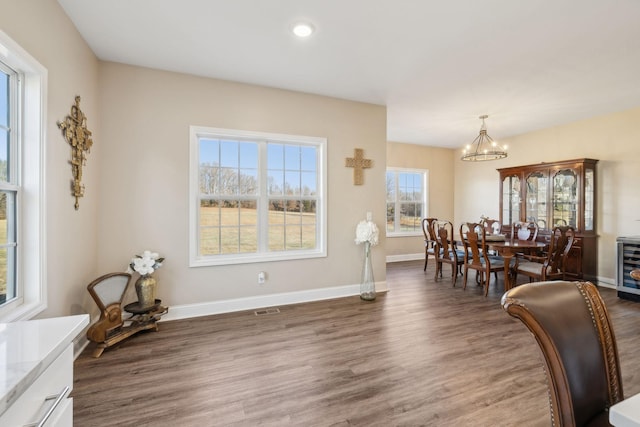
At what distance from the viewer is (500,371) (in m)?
2.34

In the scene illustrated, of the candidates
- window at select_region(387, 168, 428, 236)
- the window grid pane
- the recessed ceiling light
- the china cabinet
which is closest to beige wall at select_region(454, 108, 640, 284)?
the china cabinet

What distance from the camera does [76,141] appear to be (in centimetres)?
257

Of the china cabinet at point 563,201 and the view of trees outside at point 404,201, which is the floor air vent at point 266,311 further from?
the china cabinet at point 563,201

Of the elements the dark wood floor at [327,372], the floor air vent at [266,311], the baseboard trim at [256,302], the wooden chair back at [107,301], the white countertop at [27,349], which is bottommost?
the dark wood floor at [327,372]

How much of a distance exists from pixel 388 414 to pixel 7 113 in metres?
3.11

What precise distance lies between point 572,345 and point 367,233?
Result: 9.94ft

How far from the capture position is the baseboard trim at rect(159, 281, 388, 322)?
3400 millimetres

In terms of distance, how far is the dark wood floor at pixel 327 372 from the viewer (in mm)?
1857

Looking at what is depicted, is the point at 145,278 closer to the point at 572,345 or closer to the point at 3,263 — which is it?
the point at 3,263

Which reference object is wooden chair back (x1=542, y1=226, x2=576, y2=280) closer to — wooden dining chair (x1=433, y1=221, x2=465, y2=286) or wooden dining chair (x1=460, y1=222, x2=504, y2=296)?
wooden dining chair (x1=460, y1=222, x2=504, y2=296)

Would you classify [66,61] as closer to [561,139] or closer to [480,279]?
[480,279]

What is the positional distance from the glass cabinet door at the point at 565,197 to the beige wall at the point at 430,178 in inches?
101

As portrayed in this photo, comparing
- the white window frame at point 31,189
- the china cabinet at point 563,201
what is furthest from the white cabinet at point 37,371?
the china cabinet at point 563,201

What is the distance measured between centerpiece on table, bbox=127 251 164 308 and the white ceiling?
2.10 meters
